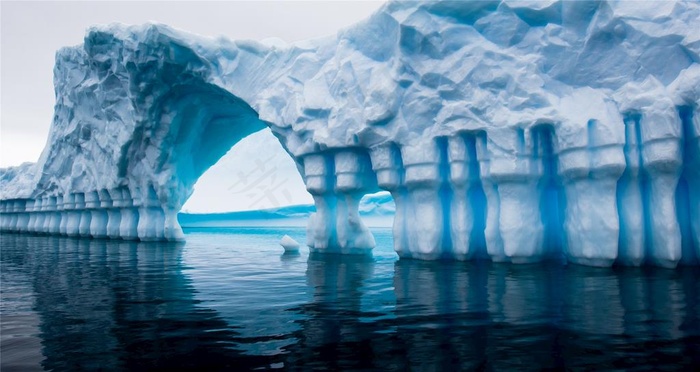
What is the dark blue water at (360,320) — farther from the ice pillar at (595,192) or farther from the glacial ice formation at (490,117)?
the glacial ice formation at (490,117)

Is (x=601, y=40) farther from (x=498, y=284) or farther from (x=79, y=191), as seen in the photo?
(x=79, y=191)

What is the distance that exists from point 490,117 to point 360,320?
6243 mm

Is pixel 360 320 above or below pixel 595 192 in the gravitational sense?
below

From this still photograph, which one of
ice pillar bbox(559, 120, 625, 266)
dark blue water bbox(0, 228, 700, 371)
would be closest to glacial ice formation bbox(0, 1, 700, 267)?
ice pillar bbox(559, 120, 625, 266)

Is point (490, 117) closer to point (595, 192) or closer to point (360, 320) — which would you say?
point (595, 192)

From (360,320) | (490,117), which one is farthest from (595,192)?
(360,320)

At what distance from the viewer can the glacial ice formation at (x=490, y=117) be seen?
8.62 metres

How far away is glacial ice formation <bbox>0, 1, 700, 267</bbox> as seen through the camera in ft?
28.3

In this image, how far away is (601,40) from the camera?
9352 millimetres

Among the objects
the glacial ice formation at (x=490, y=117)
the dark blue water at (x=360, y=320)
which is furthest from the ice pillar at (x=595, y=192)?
the dark blue water at (x=360, y=320)

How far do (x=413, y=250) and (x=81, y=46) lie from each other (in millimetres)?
17539

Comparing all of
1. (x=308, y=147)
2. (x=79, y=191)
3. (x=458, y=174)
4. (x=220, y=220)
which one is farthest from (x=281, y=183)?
(x=458, y=174)

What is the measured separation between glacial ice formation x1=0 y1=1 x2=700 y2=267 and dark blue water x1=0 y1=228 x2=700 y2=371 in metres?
1.21

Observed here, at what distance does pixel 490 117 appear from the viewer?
1012cm
